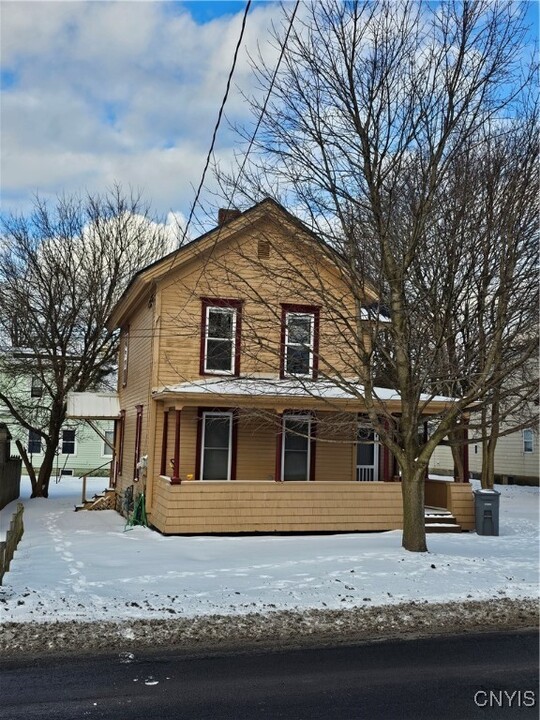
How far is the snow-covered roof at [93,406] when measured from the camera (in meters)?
22.2

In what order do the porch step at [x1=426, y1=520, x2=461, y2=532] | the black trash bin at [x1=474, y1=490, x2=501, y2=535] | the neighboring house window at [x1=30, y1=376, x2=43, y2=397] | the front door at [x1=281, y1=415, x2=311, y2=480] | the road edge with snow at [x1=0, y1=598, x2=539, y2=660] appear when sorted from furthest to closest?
1. the neighboring house window at [x1=30, y1=376, x2=43, y2=397]
2. the front door at [x1=281, y1=415, x2=311, y2=480]
3. the porch step at [x1=426, y1=520, x2=461, y2=532]
4. the black trash bin at [x1=474, y1=490, x2=501, y2=535]
5. the road edge with snow at [x1=0, y1=598, x2=539, y2=660]

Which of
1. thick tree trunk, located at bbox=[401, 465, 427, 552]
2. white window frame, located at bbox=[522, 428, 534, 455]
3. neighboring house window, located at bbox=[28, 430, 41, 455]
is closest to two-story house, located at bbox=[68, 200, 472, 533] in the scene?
thick tree trunk, located at bbox=[401, 465, 427, 552]

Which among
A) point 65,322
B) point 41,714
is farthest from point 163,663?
point 65,322

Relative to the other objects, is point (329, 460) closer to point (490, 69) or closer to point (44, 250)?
point (490, 69)

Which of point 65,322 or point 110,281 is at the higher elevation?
point 110,281

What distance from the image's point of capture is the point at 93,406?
76.3 feet

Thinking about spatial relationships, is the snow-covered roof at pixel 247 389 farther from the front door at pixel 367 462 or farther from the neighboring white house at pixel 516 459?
the neighboring white house at pixel 516 459

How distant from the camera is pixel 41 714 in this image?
221 inches

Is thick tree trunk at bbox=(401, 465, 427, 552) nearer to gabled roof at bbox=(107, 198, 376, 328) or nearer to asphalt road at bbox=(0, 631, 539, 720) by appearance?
gabled roof at bbox=(107, 198, 376, 328)

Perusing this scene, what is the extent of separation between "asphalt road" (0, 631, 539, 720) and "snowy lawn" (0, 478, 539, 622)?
5.73 ft

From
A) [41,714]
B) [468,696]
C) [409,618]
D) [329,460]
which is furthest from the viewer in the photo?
[329,460]

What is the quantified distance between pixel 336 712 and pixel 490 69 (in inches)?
423

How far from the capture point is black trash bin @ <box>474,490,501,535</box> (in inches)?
672

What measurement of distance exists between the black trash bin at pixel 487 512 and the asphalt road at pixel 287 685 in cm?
958
